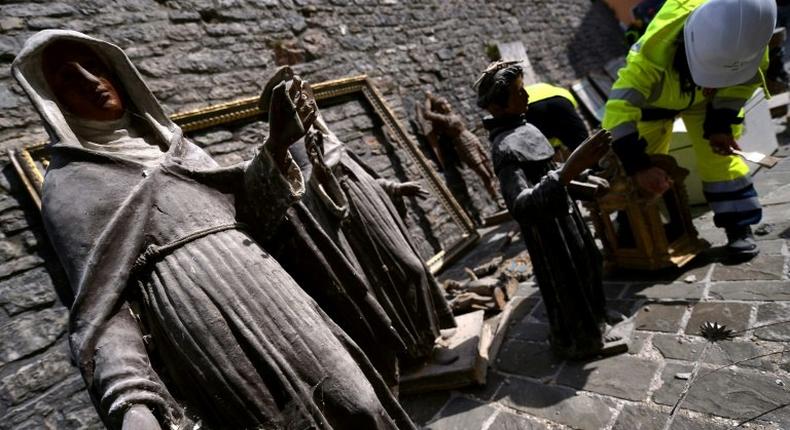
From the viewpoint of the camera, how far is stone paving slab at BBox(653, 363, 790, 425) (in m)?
1.69

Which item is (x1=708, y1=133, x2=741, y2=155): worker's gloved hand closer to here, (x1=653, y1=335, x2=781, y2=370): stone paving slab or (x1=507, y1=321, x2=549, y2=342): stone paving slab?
(x1=653, y1=335, x2=781, y2=370): stone paving slab

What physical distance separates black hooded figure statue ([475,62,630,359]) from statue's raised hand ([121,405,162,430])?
Answer: 1.84m

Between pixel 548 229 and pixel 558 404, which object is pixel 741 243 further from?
pixel 558 404

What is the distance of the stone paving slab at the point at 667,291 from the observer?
8.84 feet

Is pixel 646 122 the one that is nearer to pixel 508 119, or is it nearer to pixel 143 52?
pixel 508 119

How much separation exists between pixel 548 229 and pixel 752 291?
148cm

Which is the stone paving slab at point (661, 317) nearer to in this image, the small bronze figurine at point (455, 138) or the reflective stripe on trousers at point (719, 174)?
Answer: the reflective stripe on trousers at point (719, 174)

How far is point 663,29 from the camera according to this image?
2805 mm

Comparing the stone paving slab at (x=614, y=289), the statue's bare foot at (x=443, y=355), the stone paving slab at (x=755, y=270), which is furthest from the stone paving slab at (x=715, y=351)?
the statue's bare foot at (x=443, y=355)

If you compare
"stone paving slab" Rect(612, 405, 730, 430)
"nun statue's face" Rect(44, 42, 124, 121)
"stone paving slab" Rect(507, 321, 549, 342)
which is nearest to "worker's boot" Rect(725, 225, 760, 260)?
"stone paving slab" Rect(507, 321, 549, 342)

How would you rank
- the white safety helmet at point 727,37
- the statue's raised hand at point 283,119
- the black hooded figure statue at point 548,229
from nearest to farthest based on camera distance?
the statue's raised hand at point 283,119 < the black hooded figure statue at point 548,229 < the white safety helmet at point 727,37

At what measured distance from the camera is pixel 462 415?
2.37 metres

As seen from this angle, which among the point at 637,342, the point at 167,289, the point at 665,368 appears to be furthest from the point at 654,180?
the point at 167,289

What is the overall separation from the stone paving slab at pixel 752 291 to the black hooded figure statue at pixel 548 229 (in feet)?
2.37
